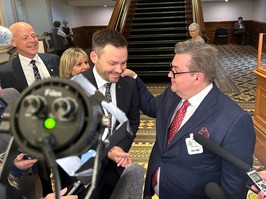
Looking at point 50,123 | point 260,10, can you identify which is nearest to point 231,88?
point 50,123

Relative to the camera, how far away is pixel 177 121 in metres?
1.68

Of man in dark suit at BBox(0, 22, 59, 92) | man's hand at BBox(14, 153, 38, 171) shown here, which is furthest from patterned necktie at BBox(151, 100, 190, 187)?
man in dark suit at BBox(0, 22, 59, 92)

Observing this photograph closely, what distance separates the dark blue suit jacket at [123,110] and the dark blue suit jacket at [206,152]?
208 millimetres

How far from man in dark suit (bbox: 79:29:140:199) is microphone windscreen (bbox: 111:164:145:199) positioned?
0.91ft

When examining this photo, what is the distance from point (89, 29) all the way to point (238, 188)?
16.1 metres

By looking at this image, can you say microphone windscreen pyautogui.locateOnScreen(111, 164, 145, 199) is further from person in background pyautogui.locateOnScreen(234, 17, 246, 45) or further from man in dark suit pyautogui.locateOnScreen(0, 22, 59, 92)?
person in background pyautogui.locateOnScreen(234, 17, 246, 45)

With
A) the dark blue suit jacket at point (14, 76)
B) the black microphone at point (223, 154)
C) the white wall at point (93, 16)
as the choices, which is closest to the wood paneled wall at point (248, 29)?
the white wall at point (93, 16)

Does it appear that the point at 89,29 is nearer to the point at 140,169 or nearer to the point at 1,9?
the point at 1,9

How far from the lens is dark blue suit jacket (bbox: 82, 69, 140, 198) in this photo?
1724mm

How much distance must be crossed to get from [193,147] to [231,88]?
5.39m

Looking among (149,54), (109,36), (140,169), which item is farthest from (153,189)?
(149,54)

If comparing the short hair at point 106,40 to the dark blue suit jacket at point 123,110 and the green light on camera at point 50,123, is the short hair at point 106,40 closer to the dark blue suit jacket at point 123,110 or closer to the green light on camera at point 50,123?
the dark blue suit jacket at point 123,110

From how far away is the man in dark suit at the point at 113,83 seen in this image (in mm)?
1599

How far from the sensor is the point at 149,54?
7.38 meters
